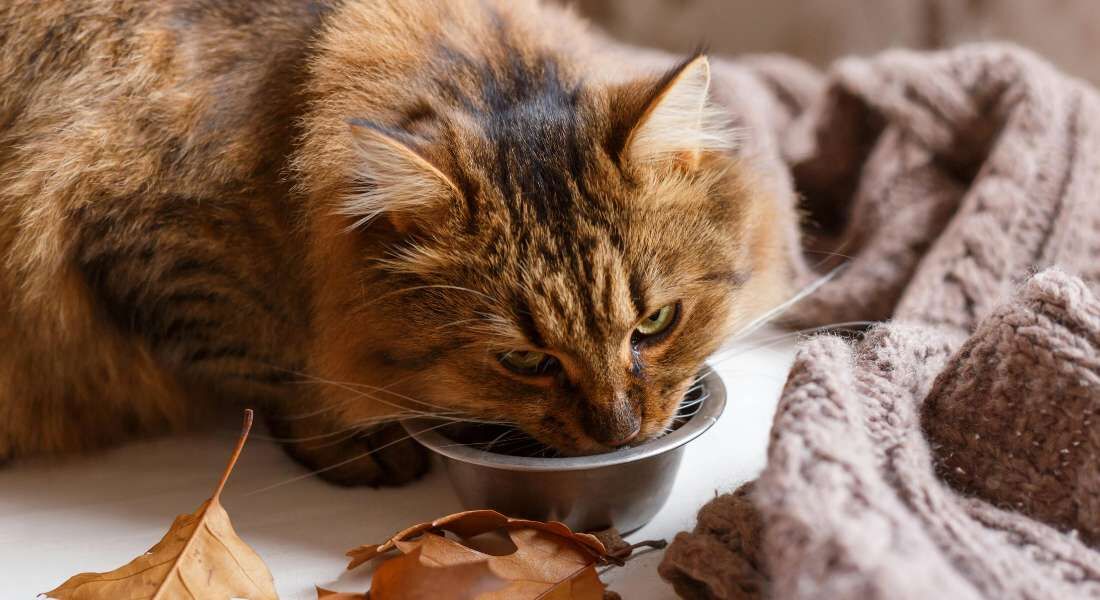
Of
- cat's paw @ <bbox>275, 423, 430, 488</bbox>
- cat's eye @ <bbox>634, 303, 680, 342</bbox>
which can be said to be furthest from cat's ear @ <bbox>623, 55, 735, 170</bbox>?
cat's paw @ <bbox>275, 423, 430, 488</bbox>

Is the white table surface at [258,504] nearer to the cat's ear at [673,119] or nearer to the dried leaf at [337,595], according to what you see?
the dried leaf at [337,595]

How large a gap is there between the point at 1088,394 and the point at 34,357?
1.35 metres

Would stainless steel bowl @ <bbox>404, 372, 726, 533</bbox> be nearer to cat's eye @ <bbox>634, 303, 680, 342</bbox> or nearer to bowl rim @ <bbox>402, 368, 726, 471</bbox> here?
bowl rim @ <bbox>402, 368, 726, 471</bbox>

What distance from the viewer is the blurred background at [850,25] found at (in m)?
1.84

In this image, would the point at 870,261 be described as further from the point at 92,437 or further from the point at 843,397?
the point at 92,437

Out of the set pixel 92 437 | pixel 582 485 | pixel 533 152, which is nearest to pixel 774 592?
pixel 582 485

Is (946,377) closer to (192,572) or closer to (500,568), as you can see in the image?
(500,568)

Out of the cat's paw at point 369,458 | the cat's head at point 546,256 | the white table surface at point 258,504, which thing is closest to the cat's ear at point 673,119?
the cat's head at point 546,256

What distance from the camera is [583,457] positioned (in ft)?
3.53

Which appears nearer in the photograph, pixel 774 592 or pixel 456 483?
pixel 774 592

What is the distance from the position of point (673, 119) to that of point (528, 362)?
34cm

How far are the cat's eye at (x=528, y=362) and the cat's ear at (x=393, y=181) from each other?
0.64 ft

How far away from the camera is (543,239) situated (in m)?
1.06

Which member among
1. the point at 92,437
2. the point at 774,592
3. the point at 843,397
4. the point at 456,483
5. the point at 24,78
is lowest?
the point at 92,437
